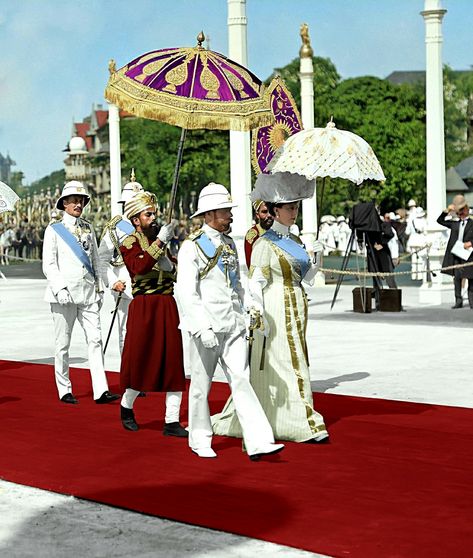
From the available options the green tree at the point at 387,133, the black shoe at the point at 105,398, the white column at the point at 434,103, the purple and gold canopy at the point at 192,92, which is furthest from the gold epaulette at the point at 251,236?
the green tree at the point at 387,133

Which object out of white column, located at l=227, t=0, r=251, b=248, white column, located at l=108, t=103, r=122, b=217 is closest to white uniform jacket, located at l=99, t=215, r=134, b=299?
white column, located at l=227, t=0, r=251, b=248

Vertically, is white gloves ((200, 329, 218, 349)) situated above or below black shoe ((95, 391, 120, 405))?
above

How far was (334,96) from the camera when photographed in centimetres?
7062

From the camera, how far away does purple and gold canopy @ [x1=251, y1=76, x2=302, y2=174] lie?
1698cm

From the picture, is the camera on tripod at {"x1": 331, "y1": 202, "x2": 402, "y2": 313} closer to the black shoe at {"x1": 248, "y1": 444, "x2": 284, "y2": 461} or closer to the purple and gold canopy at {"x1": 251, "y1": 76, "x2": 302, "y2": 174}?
the purple and gold canopy at {"x1": 251, "y1": 76, "x2": 302, "y2": 174}

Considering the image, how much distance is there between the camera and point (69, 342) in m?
10.4

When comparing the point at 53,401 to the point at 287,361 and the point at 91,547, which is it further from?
the point at 91,547

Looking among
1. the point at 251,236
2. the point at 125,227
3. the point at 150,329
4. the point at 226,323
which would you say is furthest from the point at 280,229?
the point at 251,236

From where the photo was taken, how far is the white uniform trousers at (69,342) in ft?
33.9

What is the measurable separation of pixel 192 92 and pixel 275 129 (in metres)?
9.04

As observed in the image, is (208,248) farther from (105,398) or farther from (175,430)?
(105,398)

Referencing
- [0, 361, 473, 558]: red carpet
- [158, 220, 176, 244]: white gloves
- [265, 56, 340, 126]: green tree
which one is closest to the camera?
[0, 361, 473, 558]: red carpet

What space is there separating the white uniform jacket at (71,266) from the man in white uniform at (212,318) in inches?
104

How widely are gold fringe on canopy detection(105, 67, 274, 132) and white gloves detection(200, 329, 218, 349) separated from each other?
1586 millimetres
